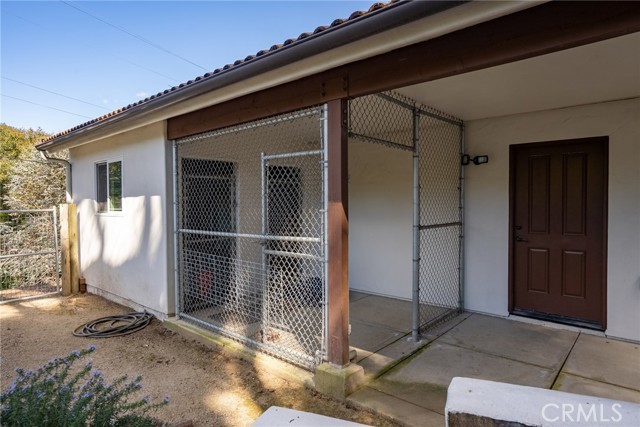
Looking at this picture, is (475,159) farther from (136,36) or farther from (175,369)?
(136,36)

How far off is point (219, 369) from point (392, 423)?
1.77 metres

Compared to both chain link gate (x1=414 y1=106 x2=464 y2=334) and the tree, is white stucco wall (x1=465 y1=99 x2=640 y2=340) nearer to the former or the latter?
chain link gate (x1=414 y1=106 x2=464 y2=334)

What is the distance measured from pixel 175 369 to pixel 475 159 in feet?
13.9

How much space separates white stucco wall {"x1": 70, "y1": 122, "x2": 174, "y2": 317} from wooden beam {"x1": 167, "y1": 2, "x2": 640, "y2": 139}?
2029 millimetres

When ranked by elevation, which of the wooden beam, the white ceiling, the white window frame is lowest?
the white window frame

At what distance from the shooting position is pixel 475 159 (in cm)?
470

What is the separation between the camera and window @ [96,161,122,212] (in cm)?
555

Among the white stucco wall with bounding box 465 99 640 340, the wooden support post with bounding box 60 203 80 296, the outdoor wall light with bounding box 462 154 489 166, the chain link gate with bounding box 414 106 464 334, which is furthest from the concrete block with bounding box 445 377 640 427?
the wooden support post with bounding box 60 203 80 296

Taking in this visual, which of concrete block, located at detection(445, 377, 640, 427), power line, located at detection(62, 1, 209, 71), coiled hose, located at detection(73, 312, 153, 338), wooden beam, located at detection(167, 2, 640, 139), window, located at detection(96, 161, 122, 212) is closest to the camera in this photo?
concrete block, located at detection(445, 377, 640, 427)

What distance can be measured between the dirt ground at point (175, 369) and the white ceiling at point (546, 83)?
287 centimetres

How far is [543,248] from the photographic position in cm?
441

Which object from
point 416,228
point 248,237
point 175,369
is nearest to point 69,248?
point 175,369

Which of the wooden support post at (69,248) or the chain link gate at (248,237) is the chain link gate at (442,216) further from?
the wooden support post at (69,248)

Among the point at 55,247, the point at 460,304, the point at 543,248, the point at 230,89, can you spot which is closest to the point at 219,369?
the point at 230,89
